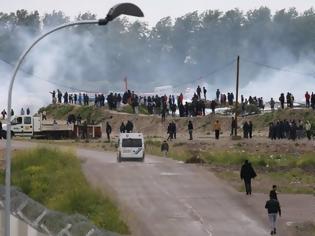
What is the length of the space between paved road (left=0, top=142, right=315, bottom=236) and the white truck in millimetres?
18593

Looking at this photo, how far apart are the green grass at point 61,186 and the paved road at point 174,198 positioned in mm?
766

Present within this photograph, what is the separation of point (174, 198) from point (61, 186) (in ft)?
12.9

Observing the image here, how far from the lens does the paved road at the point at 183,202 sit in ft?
89.1

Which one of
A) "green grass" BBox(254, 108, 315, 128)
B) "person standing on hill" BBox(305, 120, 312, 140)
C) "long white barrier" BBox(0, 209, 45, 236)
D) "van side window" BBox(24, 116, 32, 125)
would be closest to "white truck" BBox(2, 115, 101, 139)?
"van side window" BBox(24, 116, 32, 125)

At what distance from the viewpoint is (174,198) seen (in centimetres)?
3234

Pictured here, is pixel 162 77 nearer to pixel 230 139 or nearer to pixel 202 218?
pixel 230 139

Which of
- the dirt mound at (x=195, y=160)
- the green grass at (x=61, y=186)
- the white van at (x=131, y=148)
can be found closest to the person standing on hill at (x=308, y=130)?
the dirt mound at (x=195, y=160)

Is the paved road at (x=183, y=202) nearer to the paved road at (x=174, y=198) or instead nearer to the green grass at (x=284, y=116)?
the paved road at (x=174, y=198)

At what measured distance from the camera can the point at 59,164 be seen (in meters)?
39.7

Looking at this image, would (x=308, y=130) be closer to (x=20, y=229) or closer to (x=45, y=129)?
(x=45, y=129)

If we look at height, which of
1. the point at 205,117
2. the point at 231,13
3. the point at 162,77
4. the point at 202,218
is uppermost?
the point at 231,13

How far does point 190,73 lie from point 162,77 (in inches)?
270

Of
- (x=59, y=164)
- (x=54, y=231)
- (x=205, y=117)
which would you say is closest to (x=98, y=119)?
(x=205, y=117)

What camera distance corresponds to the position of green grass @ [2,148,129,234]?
26766 mm
